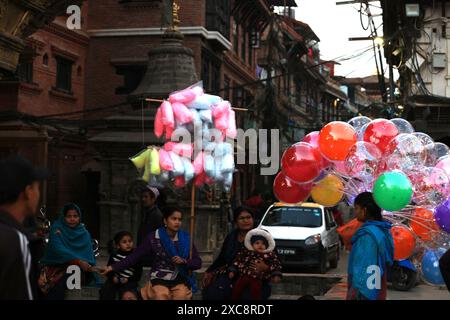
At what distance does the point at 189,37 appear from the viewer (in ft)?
85.1

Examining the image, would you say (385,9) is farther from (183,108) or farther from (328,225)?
(183,108)

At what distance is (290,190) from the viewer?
923 cm

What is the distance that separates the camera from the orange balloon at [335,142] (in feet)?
29.4

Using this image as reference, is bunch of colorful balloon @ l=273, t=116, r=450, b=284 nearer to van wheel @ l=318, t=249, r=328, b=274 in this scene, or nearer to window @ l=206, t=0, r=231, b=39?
van wheel @ l=318, t=249, r=328, b=274

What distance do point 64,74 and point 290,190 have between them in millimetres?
17459

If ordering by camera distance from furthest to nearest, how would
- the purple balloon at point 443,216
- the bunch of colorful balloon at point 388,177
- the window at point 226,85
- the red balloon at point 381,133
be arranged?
the window at point 226,85 → the red balloon at point 381,133 → the bunch of colorful balloon at point 388,177 → the purple balloon at point 443,216

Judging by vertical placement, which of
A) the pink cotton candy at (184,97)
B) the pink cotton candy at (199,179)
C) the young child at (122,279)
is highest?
the pink cotton candy at (184,97)

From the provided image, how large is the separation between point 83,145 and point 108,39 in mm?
4389

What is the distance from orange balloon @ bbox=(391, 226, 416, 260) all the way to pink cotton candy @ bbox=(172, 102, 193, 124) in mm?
2908

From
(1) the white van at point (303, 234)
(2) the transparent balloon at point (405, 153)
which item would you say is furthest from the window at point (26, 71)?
(2) the transparent balloon at point (405, 153)

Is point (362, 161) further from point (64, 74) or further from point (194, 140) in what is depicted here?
point (64, 74)

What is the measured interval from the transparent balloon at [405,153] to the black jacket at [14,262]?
597cm

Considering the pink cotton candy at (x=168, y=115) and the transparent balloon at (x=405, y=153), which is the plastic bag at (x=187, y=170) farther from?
the transparent balloon at (x=405, y=153)

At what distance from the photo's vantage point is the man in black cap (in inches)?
139
